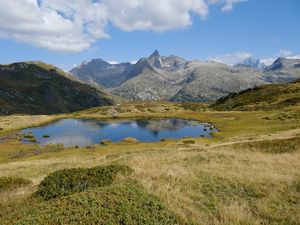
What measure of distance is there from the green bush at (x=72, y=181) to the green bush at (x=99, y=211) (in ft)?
→ 6.52

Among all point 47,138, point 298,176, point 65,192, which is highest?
point 65,192

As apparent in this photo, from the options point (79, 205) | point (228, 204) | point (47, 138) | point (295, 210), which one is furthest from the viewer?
point (47, 138)

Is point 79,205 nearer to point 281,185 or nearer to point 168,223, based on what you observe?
point 168,223

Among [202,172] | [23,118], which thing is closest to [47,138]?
[23,118]

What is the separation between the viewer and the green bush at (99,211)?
9477mm

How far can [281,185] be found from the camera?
1675 cm

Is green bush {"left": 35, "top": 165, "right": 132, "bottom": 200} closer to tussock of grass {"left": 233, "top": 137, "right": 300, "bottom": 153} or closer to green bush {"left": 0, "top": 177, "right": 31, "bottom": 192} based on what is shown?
green bush {"left": 0, "top": 177, "right": 31, "bottom": 192}

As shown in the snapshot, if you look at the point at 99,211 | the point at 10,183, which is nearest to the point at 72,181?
the point at 10,183

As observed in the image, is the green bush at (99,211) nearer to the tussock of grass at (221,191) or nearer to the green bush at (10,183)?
the tussock of grass at (221,191)

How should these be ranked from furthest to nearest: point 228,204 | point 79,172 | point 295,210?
point 79,172
point 228,204
point 295,210

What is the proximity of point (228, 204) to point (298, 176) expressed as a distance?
8.05 m

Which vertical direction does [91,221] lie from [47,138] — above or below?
above

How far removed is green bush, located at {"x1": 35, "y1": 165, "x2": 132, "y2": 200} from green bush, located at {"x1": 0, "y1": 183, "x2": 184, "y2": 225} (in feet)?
6.52

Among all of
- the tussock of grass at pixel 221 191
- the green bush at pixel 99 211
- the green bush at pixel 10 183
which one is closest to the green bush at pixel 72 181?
the green bush at pixel 99 211
